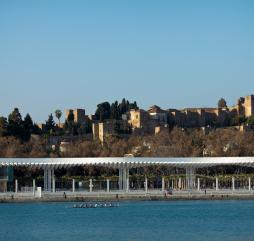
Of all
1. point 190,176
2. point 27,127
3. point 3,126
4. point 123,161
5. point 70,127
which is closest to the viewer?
point 123,161

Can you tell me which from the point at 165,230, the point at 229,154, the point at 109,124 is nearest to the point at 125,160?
the point at 165,230

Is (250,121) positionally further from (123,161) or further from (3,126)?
(123,161)

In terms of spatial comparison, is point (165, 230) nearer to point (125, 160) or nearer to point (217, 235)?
point (217, 235)

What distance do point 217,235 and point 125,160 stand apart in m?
30.1

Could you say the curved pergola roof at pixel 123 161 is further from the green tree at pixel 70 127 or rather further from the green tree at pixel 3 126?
the green tree at pixel 70 127

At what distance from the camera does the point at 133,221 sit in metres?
69.2

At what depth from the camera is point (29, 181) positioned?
4289 inches

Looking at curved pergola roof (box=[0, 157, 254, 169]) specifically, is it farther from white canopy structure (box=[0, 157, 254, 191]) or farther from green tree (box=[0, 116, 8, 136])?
green tree (box=[0, 116, 8, 136])

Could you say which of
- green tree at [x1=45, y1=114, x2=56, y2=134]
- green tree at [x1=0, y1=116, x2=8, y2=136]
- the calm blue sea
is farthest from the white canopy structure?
green tree at [x1=45, y1=114, x2=56, y2=134]

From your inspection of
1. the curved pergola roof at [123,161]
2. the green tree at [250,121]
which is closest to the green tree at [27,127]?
the green tree at [250,121]

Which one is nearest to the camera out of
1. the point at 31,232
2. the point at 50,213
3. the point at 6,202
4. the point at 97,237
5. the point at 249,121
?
the point at 97,237

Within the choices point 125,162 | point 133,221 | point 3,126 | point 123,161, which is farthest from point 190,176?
point 3,126

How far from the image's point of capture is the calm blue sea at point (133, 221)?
60562 millimetres

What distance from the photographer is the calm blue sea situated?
6056 cm
